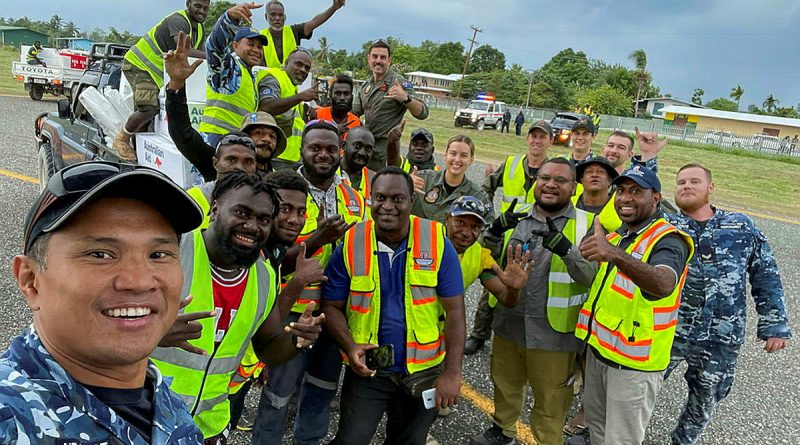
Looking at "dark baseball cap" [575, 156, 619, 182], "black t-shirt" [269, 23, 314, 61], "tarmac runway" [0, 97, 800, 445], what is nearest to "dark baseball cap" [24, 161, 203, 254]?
"tarmac runway" [0, 97, 800, 445]

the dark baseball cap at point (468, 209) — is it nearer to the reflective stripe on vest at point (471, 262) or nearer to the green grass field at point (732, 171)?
the reflective stripe on vest at point (471, 262)

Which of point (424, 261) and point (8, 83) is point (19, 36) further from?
point (424, 261)

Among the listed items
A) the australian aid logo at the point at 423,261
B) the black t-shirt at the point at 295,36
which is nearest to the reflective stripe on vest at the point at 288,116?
the black t-shirt at the point at 295,36

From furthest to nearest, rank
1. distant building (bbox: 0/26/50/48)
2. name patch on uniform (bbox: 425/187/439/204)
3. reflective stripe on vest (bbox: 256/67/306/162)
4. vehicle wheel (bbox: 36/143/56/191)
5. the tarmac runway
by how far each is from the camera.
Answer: distant building (bbox: 0/26/50/48) < vehicle wheel (bbox: 36/143/56/191) < reflective stripe on vest (bbox: 256/67/306/162) < name patch on uniform (bbox: 425/187/439/204) < the tarmac runway

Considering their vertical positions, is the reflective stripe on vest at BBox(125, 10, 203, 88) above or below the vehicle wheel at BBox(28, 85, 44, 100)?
above

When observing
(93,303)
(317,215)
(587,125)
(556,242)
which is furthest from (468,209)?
(587,125)

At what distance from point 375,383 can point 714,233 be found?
2502mm

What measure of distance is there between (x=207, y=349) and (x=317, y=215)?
1307 millimetres

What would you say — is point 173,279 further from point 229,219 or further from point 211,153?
point 211,153

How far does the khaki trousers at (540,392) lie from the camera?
3.17 m

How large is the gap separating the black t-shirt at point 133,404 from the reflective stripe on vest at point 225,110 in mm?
3167

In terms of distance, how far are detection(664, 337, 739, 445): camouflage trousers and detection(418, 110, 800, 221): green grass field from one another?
10.3 m

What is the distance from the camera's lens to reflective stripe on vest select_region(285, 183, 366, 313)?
2807 millimetres

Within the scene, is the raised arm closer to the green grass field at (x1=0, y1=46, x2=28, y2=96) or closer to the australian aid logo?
the australian aid logo
